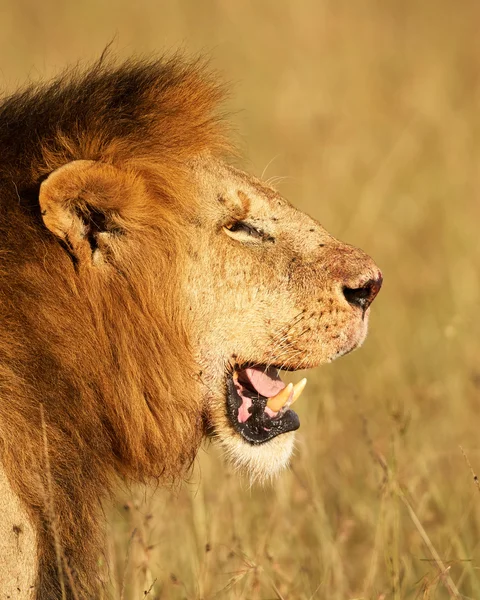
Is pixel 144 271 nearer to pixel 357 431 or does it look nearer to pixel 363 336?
pixel 363 336

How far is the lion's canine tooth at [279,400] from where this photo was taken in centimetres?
348

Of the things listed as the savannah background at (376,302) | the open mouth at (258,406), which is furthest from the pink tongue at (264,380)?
the savannah background at (376,302)

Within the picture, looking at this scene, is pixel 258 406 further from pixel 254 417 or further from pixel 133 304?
pixel 133 304

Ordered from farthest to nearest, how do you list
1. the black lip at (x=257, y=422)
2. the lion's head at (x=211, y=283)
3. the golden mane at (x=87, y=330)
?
the black lip at (x=257, y=422)
the lion's head at (x=211, y=283)
the golden mane at (x=87, y=330)

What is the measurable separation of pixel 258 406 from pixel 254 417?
4cm

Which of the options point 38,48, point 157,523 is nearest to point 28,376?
point 157,523

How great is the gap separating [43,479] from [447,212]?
588cm

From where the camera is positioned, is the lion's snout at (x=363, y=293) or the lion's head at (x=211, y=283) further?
the lion's snout at (x=363, y=293)

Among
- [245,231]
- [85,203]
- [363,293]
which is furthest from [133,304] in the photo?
[363,293]

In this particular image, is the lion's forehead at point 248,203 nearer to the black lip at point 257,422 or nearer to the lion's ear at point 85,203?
the lion's ear at point 85,203

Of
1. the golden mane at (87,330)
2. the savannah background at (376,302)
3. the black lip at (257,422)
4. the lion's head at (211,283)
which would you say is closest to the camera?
the golden mane at (87,330)

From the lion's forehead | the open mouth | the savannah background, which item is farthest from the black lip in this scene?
the lion's forehead

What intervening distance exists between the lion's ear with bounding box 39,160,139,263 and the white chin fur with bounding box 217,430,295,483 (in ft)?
2.48

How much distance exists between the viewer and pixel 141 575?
3.96 metres
